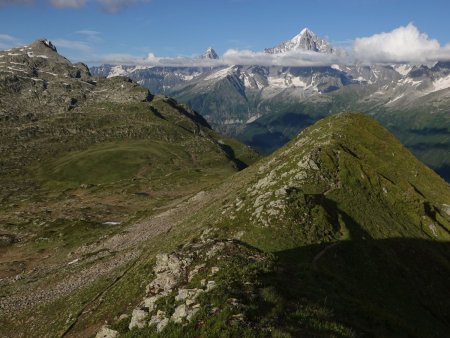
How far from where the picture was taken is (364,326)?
1091 inches

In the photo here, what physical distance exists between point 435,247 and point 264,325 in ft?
155

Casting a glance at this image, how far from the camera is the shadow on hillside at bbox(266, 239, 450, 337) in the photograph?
94.6 ft

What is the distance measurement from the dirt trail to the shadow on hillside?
37.9 m

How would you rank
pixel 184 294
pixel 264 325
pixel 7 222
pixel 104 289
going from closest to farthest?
pixel 264 325 → pixel 184 294 → pixel 104 289 → pixel 7 222

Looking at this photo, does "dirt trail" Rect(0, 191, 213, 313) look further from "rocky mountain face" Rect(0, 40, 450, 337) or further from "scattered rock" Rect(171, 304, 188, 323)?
"scattered rock" Rect(171, 304, 188, 323)

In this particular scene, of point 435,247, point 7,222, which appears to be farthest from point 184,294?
point 7,222

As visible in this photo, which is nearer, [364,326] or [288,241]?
[364,326]

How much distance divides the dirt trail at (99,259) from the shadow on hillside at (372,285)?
3791cm

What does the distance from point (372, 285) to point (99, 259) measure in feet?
169

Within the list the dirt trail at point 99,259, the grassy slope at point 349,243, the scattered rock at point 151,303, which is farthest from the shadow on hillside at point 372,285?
the dirt trail at point 99,259

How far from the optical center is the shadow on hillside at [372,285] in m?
28.8

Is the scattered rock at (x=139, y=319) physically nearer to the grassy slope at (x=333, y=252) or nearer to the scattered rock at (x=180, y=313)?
the grassy slope at (x=333, y=252)

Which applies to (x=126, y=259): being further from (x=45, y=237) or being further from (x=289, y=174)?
(x=45, y=237)

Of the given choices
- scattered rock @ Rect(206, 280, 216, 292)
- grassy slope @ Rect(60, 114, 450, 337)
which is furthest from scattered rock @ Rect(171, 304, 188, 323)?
scattered rock @ Rect(206, 280, 216, 292)
